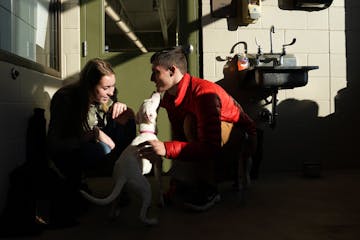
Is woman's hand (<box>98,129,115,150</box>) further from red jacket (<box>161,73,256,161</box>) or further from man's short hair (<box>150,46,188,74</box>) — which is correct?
man's short hair (<box>150,46,188,74</box>)

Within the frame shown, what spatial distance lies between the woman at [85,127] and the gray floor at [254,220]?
0.31m

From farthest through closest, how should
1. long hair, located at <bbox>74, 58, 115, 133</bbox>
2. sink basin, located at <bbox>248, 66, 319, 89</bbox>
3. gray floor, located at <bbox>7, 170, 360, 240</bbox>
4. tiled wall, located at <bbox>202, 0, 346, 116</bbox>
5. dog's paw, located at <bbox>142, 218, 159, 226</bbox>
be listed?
tiled wall, located at <bbox>202, 0, 346, 116</bbox>, sink basin, located at <bbox>248, 66, 319, 89</bbox>, long hair, located at <bbox>74, 58, 115, 133</bbox>, dog's paw, located at <bbox>142, 218, 159, 226</bbox>, gray floor, located at <bbox>7, 170, 360, 240</bbox>

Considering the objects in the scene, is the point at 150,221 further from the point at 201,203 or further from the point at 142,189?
the point at 201,203

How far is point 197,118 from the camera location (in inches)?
87.1

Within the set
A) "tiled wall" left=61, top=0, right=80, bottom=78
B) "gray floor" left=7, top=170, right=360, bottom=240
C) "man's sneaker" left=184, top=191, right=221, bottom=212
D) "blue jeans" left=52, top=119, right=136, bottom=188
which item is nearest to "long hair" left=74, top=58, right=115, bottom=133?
"blue jeans" left=52, top=119, right=136, bottom=188

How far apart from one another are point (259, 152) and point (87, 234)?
176 centimetres

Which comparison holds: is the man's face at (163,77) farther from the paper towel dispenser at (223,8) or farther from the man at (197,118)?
the paper towel dispenser at (223,8)

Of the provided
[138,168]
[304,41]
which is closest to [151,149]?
[138,168]

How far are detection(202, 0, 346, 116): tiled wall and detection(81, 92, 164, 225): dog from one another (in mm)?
1569

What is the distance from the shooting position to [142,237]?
6.04 feet

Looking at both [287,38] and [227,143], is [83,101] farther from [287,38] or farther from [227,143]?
[287,38]

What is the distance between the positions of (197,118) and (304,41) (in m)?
1.87

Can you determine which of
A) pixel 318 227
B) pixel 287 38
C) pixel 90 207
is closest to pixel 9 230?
pixel 90 207

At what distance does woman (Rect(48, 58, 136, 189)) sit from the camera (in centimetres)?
213
